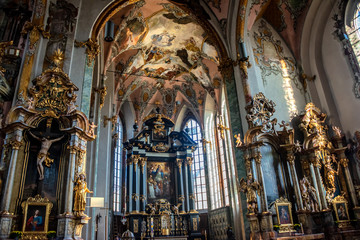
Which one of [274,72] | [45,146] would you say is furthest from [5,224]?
[274,72]

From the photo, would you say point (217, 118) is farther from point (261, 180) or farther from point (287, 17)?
point (261, 180)

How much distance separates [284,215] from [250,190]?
4.51ft

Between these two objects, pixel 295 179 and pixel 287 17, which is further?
pixel 287 17

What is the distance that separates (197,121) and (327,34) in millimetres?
10641

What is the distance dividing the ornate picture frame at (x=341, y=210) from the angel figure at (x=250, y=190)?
2846 millimetres

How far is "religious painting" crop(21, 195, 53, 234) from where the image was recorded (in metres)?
6.86

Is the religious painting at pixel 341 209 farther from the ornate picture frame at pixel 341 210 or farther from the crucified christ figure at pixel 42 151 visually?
the crucified christ figure at pixel 42 151

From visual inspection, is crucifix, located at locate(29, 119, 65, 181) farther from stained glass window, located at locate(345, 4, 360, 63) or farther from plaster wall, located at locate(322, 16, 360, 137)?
stained glass window, located at locate(345, 4, 360, 63)

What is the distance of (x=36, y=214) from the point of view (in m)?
Result: 6.99

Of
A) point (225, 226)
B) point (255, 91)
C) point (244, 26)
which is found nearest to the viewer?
point (255, 91)

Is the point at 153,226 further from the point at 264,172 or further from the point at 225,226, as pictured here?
the point at 264,172

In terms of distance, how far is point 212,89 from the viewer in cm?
1816

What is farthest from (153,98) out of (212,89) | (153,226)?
(153,226)

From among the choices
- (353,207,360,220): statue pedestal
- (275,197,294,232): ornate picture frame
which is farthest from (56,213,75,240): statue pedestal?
(353,207,360,220): statue pedestal
